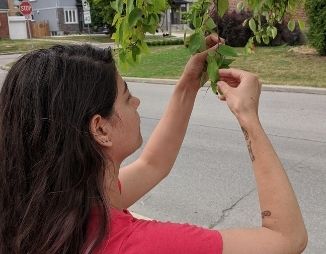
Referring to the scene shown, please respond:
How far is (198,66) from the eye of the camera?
1652 mm

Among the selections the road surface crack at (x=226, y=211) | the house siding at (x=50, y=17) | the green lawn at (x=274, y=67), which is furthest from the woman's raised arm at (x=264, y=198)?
the house siding at (x=50, y=17)

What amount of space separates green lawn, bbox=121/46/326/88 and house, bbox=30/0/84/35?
34.1 metres

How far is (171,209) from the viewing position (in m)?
4.50

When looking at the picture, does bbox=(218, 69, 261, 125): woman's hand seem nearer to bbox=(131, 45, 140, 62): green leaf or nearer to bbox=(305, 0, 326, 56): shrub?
bbox=(131, 45, 140, 62): green leaf

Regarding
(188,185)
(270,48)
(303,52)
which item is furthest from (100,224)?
(270,48)

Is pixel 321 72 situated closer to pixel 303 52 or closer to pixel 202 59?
pixel 303 52

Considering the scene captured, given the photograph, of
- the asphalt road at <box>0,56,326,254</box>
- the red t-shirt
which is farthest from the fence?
the red t-shirt

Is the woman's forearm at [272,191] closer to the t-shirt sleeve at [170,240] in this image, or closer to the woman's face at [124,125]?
the t-shirt sleeve at [170,240]

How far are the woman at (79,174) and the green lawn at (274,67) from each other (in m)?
9.12

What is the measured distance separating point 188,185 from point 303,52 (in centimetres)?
1160

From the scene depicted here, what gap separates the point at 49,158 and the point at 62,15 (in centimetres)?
5146

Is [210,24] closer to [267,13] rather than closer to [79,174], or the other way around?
[267,13]

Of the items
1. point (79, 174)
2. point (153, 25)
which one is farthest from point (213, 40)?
point (79, 174)

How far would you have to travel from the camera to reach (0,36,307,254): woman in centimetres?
115
